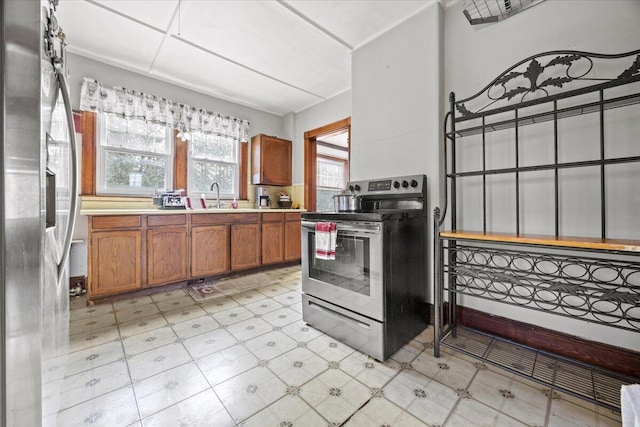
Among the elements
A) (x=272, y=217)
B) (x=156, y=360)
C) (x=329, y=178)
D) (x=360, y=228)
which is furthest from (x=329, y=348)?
(x=329, y=178)

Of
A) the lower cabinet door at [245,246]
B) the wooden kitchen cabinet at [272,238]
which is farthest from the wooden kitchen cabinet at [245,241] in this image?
the wooden kitchen cabinet at [272,238]

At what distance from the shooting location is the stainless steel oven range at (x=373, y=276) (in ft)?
5.39

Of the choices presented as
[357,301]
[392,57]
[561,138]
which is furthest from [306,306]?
[392,57]

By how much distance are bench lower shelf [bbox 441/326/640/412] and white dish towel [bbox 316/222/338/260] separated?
97 cm

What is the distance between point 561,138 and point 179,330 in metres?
2.98

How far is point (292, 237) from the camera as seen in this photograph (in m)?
4.05

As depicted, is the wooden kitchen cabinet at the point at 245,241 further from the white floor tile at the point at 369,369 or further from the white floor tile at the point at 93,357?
the white floor tile at the point at 369,369

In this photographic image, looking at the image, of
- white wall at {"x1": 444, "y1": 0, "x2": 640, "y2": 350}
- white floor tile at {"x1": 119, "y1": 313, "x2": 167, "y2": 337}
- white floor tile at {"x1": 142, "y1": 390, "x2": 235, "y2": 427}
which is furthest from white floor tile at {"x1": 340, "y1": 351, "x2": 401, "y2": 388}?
white floor tile at {"x1": 119, "y1": 313, "x2": 167, "y2": 337}

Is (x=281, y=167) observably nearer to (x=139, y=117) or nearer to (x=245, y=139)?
(x=245, y=139)

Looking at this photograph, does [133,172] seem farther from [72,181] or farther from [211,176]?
[72,181]

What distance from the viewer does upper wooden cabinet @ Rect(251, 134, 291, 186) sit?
416 centimetres

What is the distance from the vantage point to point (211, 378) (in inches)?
57.7

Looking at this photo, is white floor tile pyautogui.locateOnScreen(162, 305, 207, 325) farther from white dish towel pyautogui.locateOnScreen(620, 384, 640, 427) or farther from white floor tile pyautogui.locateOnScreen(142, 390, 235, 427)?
white dish towel pyautogui.locateOnScreen(620, 384, 640, 427)

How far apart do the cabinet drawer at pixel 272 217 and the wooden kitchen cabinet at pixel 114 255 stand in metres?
1.50
